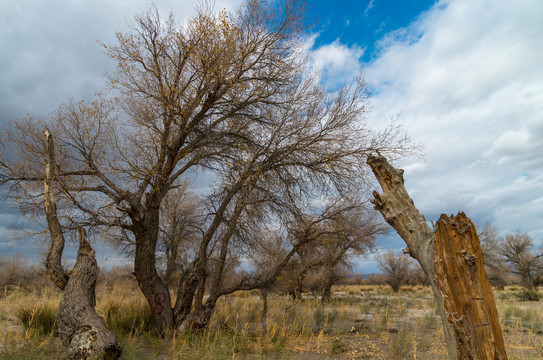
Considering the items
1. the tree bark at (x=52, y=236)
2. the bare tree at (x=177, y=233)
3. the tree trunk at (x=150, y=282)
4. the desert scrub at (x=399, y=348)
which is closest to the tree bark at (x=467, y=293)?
the desert scrub at (x=399, y=348)

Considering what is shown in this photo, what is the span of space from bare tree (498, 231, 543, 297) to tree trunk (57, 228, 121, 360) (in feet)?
105

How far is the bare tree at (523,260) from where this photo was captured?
28430 millimetres

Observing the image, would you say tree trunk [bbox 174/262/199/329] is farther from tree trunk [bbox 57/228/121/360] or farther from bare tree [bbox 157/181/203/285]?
bare tree [bbox 157/181/203/285]

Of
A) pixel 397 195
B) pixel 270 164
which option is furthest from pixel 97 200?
pixel 397 195

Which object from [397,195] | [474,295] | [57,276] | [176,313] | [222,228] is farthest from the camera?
[222,228]

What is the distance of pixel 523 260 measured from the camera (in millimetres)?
29000

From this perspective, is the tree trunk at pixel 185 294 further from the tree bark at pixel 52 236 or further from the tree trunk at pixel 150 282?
the tree bark at pixel 52 236

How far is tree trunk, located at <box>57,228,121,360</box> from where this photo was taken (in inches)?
249

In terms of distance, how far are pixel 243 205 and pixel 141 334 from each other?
15.0ft

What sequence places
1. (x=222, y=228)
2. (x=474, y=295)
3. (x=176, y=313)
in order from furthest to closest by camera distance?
1. (x=222, y=228)
2. (x=176, y=313)
3. (x=474, y=295)

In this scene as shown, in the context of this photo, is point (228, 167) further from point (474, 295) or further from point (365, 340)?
point (474, 295)

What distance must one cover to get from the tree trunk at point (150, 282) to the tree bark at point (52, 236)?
182cm

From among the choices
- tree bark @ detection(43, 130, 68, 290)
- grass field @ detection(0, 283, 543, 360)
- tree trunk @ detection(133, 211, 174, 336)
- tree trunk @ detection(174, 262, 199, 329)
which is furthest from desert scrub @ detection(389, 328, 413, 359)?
tree bark @ detection(43, 130, 68, 290)

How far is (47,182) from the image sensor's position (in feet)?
25.4
